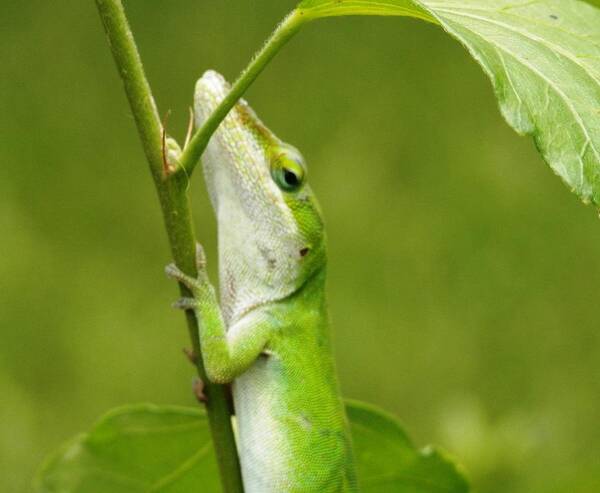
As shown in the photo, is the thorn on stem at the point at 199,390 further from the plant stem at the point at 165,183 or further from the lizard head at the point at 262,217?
the lizard head at the point at 262,217

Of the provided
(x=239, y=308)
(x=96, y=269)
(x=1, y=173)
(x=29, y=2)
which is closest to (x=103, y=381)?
(x=96, y=269)

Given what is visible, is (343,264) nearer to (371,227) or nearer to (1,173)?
(371,227)

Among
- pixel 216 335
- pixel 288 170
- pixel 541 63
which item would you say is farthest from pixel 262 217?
pixel 541 63

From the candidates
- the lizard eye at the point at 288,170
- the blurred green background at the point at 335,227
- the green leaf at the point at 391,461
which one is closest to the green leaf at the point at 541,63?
the lizard eye at the point at 288,170

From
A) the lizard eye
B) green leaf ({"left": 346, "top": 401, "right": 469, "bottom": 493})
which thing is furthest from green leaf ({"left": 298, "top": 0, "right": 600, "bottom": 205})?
green leaf ({"left": 346, "top": 401, "right": 469, "bottom": 493})

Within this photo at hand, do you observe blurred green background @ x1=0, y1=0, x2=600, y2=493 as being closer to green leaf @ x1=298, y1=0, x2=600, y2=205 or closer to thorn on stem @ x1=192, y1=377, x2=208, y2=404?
thorn on stem @ x1=192, y1=377, x2=208, y2=404

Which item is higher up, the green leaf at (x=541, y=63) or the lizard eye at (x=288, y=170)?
the green leaf at (x=541, y=63)

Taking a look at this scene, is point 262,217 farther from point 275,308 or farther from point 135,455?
point 135,455
